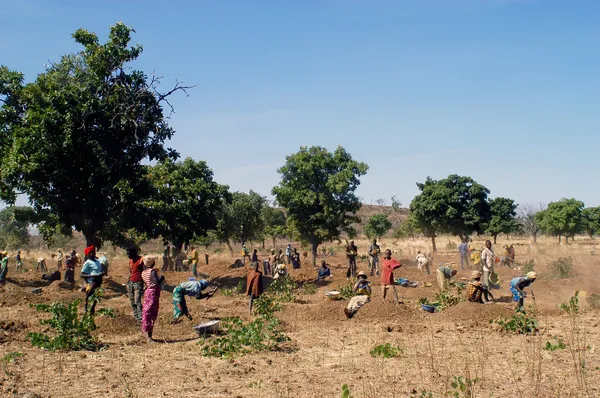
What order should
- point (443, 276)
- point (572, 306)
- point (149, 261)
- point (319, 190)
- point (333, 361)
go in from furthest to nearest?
1. point (319, 190)
2. point (443, 276)
3. point (572, 306)
4. point (149, 261)
5. point (333, 361)

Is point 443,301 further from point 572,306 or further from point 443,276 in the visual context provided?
point 572,306

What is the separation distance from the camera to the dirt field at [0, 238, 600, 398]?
695 cm

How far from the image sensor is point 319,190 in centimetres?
2666

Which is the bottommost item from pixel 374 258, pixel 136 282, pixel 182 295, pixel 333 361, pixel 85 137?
pixel 333 361

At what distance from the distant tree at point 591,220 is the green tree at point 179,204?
44.9 meters

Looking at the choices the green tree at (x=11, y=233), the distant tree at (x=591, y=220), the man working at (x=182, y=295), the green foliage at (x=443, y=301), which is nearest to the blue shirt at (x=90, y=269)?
the man working at (x=182, y=295)

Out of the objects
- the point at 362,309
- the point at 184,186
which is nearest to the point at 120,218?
the point at 184,186

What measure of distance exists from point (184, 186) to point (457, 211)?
24.7 meters

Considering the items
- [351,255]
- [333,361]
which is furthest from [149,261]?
[351,255]

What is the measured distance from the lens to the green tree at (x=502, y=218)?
44.1 metres

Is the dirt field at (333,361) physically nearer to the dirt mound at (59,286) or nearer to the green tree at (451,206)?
the dirt mound at (59,286)

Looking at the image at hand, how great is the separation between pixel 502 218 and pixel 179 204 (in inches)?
1285

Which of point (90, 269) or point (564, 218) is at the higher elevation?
point (564, 218)

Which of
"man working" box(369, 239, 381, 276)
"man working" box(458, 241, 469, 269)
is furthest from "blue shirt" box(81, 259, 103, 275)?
"man working" box(458, 241, 469, 269)
